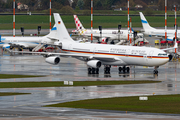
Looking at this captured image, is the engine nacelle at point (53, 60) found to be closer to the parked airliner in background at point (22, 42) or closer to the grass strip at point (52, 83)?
the grass strip at point (52, 83)

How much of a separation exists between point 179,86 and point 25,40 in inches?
2070

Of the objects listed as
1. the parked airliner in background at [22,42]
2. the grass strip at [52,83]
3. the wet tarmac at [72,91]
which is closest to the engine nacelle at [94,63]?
the wet tarmac at [72,91]

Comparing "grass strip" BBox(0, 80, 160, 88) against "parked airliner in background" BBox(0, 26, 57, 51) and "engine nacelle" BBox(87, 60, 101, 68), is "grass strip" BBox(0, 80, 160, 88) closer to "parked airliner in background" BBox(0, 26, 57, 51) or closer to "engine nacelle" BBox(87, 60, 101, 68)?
"engine nacelle" BBox(87, 60, 101, 68)

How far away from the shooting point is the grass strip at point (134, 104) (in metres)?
28.2

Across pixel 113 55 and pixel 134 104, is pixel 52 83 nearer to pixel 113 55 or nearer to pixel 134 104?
pixel 113 55

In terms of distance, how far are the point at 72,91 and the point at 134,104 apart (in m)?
8.87

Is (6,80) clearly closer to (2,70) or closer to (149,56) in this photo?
(2,70)

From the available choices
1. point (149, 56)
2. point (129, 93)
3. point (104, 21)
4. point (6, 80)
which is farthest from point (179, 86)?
point (104, 21)

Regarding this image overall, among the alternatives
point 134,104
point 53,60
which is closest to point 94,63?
point 53,60

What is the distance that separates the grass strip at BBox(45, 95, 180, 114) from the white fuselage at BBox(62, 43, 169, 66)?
1818 cm

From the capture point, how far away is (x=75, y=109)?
92.4ft

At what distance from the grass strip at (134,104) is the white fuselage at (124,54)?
716 inches

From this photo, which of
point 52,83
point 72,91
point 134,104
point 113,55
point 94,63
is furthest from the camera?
point 113,55

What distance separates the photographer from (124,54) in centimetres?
5362
